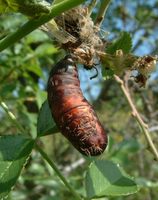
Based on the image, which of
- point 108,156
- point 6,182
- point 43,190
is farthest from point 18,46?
point 6,182

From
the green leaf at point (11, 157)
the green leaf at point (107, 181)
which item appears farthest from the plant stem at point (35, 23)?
the green leaf at point (107, 181)

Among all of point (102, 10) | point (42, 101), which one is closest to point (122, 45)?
point (102, 10)

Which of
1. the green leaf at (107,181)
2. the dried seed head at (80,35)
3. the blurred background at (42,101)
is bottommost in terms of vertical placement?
the blurred background at (42,101)

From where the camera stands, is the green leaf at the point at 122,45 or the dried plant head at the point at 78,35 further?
the green leaf at the point at 122,45

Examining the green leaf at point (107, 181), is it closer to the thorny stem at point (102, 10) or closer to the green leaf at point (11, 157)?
the green leaf at point (11, 157)

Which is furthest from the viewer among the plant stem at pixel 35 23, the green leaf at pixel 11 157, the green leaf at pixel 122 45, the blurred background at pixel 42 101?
the blurred background at pixel 42 101

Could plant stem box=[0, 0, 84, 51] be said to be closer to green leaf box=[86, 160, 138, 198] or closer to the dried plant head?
the dried plant head
